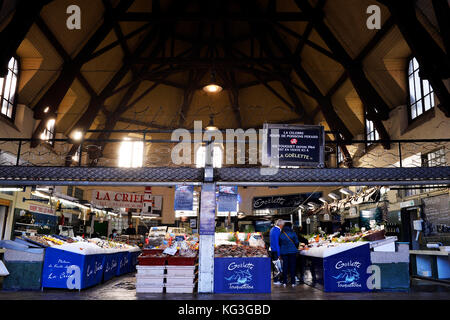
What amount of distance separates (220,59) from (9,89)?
8.20 metres

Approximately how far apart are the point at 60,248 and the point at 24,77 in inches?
299

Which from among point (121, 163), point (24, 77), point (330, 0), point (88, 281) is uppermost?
point (330, 0)

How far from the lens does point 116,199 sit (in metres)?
18.4

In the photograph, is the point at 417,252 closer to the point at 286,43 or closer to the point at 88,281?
the point at 88,281

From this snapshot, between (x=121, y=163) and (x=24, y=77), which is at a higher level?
(x=24, y=77)

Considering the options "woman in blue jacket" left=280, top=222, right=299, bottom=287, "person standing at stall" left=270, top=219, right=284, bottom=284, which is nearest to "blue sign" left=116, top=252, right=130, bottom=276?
"person standing at stall" left=270, top=219, right=284, bottom=284

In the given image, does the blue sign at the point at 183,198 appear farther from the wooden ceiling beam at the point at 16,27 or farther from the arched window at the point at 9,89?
the arched window at the point at 9,89

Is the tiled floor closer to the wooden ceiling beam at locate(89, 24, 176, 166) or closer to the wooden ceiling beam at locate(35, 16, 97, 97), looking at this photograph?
the wooden ceiling beam at locate(35, 16, 97, 97)

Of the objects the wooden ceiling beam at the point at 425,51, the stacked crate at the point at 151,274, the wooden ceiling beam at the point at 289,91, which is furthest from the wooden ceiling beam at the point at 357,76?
the stacked crate at the point at 151,274

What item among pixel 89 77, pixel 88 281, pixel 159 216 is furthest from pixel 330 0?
pixel 159 216

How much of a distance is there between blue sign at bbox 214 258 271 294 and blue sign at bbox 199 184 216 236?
0.58 meters

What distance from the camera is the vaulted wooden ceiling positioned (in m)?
11.2

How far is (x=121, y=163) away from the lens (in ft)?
67.4

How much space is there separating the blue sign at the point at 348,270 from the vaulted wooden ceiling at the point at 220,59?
4.36 meters
